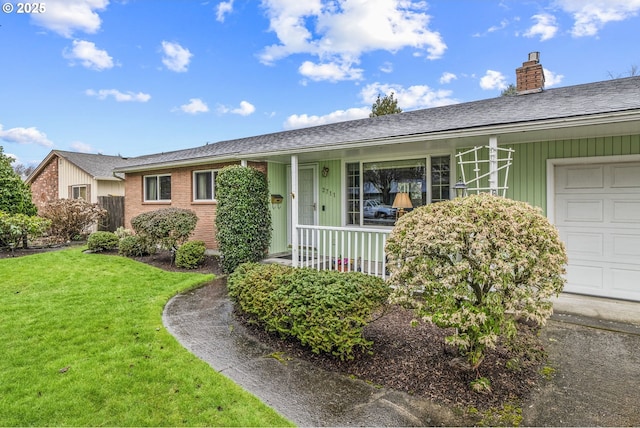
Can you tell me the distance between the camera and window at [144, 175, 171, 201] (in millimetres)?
11547

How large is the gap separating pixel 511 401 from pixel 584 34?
34.2 feet

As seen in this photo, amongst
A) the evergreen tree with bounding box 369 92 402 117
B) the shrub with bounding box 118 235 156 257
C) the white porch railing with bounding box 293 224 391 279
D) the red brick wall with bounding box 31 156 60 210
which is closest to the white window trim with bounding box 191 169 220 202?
the shrub with bounding box 118 235 156 257

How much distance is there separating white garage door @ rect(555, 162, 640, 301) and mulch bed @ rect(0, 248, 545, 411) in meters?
2.30

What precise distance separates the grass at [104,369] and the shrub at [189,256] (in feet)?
6.73

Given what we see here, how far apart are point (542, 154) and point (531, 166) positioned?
0.26 metres

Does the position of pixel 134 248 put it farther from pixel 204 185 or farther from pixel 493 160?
pixel 493 160

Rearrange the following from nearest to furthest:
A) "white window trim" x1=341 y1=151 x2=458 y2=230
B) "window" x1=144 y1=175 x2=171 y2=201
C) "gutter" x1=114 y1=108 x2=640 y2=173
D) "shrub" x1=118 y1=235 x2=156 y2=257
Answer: "gutter" x1=114 y1=108 x2=640 y2=173, "white window trim" x1=341 y1=151 x2=458 y2=230, "shrub" x1=118 y1=235 x2=156 y2=257, "window" x1=144 y1=175 x2=171 y2=201

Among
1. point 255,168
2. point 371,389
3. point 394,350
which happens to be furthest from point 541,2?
point 371,389

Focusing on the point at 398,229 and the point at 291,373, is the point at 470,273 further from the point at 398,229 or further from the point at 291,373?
the point at 291,373

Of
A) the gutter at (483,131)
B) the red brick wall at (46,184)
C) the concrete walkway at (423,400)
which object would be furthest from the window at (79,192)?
the concrete walkway at (423,400)

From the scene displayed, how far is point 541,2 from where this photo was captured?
8102mm

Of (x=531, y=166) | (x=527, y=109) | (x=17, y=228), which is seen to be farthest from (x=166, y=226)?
(x=527, y=109)

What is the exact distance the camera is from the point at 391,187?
793 centimetres

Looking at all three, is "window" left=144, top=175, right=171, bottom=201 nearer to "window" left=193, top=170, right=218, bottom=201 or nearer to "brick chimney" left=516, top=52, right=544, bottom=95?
"window" left=193, top=170, right=218, bottom=201
